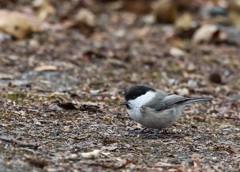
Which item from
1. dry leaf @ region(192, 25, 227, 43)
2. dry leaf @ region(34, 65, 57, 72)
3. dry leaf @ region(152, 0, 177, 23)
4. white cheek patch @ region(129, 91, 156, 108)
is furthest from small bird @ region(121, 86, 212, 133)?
dry leaf @ region(152, 0, 177, 23)

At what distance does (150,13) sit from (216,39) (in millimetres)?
1661

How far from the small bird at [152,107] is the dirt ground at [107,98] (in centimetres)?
13

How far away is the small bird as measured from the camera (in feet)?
14.8

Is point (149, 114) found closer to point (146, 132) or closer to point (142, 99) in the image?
point (142, 99)

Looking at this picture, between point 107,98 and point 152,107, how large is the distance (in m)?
1.27

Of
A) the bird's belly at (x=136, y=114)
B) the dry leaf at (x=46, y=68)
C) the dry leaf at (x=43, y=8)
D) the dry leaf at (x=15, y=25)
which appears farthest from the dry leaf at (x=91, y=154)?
the dry leaf at (x=43, y=8)

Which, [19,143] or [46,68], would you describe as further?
[46,68]

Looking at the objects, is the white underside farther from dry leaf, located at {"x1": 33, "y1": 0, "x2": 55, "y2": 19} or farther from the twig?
dry leaf, located at {"x1": 33, "y1": 0, "x2": 55, "y2": 19}

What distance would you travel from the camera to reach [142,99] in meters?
4.57

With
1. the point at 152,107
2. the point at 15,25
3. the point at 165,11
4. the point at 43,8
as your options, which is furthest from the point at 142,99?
the point at 165,11

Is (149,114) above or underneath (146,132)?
above

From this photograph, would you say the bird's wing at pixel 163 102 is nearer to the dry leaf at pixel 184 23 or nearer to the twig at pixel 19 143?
the twig at pixel 19 143

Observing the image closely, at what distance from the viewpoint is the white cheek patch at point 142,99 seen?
4539 millimetres

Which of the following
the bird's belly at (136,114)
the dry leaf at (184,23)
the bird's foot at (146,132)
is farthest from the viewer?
the dry leaf at (184,23)
